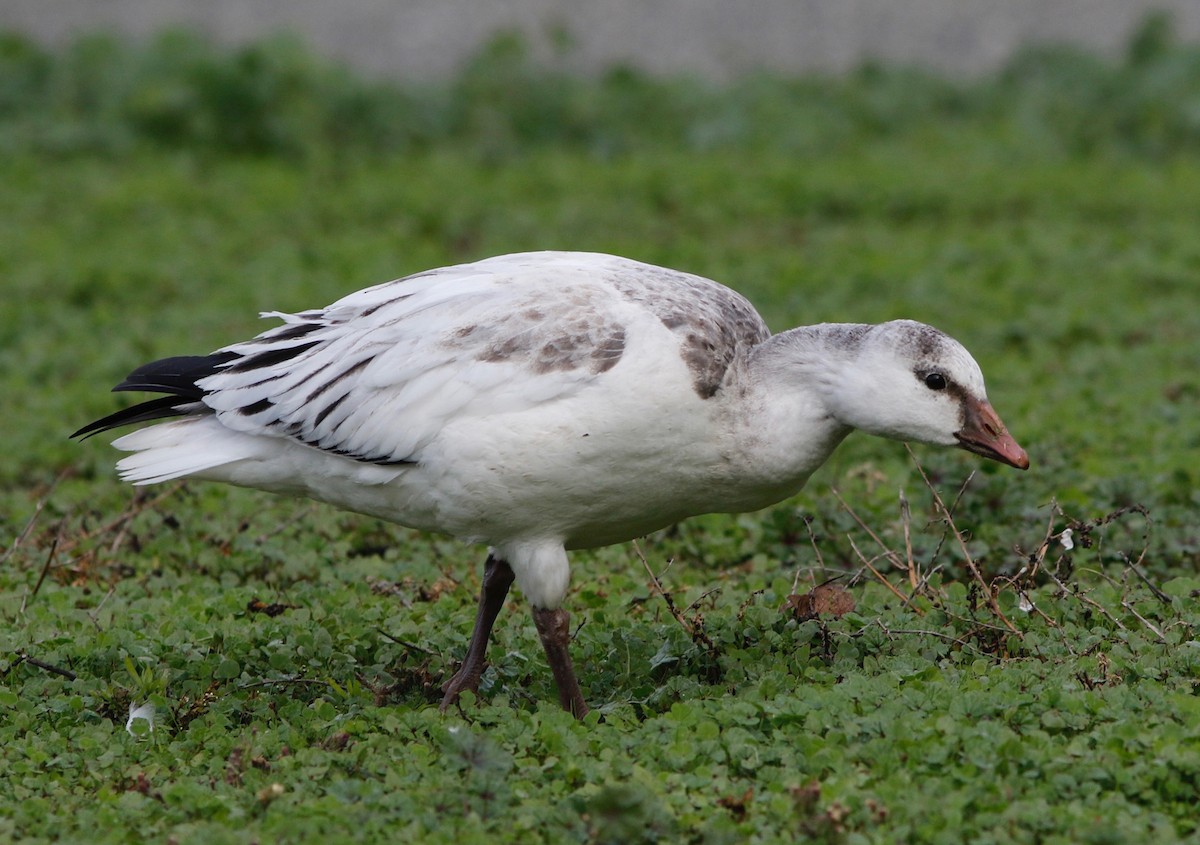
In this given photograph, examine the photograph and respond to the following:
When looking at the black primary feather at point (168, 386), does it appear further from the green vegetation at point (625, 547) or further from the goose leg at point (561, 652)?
the goose leg at point (561, 652)

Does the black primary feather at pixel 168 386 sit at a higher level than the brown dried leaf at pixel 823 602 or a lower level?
higher

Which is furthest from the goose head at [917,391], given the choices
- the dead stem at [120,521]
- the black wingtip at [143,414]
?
the dead stem at [120,521]

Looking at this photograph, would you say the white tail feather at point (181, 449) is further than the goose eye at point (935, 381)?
Yes

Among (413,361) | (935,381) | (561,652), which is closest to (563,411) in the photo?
(413,361)

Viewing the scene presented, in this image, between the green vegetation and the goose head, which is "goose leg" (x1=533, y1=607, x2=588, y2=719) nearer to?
the green vegetation

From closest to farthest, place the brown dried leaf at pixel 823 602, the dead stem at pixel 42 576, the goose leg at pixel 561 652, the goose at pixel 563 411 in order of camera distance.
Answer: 1. the goose at pixel 563 411
2. the goose leg at pixel 561 652
3. the brown dried leaf at pixel 823 602
4. the dead stem at pixel 42 576

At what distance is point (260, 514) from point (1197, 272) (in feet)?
21.0

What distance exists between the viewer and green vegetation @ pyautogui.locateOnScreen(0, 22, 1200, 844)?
4.21 meters

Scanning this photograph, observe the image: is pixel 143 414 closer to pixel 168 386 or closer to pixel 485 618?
pixel 168 386

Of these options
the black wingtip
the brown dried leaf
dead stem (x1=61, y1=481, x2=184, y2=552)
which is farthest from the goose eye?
dead stem (x1=61, y1=481, x2=184, y2=552)

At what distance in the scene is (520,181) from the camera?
1241 centimetres

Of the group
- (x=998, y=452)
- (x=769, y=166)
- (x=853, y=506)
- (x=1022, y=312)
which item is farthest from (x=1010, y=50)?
(x=998, y=452)

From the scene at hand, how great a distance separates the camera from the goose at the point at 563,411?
187 inches

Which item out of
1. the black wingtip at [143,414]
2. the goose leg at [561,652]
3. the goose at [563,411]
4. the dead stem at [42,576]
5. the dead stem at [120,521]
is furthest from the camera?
the dead stem at [120,521]
